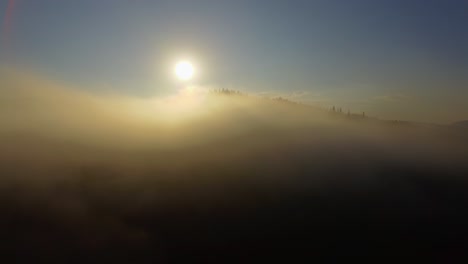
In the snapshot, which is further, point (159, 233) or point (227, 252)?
point (159, 233)

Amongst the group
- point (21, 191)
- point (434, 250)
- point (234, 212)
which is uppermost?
point (21, 191)

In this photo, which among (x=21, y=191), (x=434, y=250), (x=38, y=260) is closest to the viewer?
(x=38, y=260)

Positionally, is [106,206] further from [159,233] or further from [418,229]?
[418,229]

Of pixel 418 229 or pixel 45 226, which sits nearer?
pixel 45 226

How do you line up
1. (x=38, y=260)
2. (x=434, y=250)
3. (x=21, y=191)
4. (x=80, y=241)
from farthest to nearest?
(x=21, y=191)
(x=434, y=250)
(x=80, y=241)
(x=38, y=260)

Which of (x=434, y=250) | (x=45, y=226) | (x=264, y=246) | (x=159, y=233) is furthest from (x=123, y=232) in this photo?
(x=434, y=250)

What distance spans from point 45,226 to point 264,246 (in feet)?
272

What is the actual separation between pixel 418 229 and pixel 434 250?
53.7ft

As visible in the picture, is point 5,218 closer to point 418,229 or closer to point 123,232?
point 123,232

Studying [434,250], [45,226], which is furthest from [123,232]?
[434,250]

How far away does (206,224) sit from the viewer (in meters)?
188

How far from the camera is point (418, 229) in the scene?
7618 inches

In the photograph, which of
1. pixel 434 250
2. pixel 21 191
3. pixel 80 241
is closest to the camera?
pixel 80 241

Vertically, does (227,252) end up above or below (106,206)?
below
